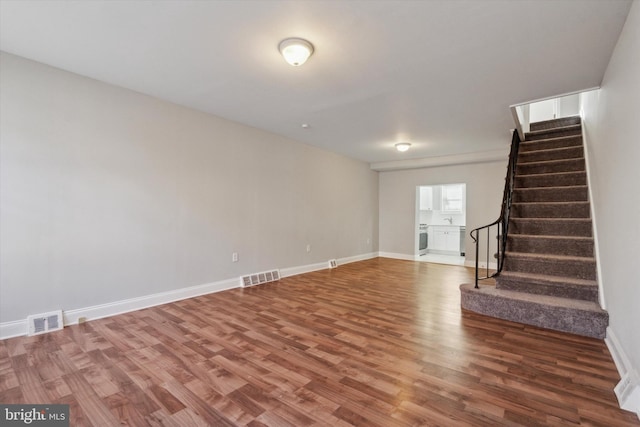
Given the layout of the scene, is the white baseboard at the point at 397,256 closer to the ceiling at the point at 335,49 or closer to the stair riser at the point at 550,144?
the stair riser at the point at 550,144

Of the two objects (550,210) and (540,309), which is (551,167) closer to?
(550,210)

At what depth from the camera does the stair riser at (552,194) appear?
12.5 feet

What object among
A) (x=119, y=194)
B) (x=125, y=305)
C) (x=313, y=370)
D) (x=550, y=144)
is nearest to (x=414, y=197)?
(x=550, y=144)

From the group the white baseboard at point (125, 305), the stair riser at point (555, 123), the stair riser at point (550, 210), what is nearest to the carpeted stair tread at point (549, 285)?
the stair riser at point (550, 210)

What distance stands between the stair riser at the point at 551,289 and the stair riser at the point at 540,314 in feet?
1.20

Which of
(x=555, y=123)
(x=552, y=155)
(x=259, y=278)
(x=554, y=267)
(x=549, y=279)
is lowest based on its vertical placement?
(x=259, y=278)

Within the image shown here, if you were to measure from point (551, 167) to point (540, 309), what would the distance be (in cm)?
265

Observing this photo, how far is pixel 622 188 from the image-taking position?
214cm

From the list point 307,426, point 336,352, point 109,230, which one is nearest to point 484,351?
point 336,352

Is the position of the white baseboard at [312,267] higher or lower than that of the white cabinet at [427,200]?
lower

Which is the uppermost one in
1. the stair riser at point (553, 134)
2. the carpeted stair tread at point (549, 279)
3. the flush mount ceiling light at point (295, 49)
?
the stair riser at point (553, 134)

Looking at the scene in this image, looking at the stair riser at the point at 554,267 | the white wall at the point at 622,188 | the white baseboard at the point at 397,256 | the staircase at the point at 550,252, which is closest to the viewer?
the white wall at the point at 622,188

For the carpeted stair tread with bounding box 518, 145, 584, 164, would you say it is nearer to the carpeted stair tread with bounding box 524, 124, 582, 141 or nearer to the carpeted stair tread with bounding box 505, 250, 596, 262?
the carpeted stair tread with bounding box 524, 124, 582, 141

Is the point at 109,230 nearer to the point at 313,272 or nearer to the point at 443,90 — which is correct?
the point at 313,272
